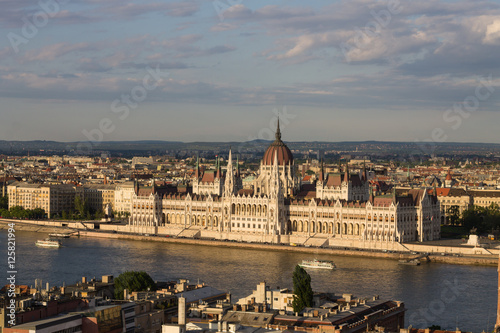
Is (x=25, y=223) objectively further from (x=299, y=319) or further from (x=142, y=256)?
(x=299, y=319)

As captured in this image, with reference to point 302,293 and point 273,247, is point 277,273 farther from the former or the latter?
point 302,293

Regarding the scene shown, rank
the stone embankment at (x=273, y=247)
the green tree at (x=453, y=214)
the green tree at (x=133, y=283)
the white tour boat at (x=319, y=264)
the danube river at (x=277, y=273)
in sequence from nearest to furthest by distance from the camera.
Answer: the green tree at (x=133, y=283)
the danube river at (x=277, y=273)
the white tour boat at (x=319, y=264)
the stone embankment at (x=273, y=247)
the green tree at (x=453, y=214)

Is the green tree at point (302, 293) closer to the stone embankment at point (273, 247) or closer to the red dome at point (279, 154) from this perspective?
the stone embankment at point (273, 247)

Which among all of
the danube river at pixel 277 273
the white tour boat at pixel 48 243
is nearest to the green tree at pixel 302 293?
the danube river at pixel 277 273

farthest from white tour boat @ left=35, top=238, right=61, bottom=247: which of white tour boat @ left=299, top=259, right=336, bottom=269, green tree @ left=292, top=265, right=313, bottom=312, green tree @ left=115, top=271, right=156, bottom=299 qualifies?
green tree @ left=292, top=265, right=313, bottom=312

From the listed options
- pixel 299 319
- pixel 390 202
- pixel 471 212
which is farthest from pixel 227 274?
pixel 471 212
